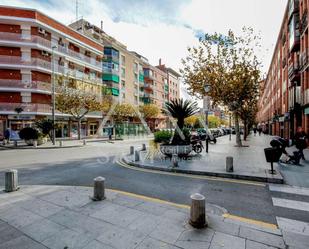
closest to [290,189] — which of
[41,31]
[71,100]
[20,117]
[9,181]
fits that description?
[9,181]

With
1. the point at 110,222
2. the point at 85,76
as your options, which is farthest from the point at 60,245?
the point at 85,76

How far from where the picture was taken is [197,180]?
21.0ft

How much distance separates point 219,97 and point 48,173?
13.8 m

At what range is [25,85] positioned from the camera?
2481 centimetres

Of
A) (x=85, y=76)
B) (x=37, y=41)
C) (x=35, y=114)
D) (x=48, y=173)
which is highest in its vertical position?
(x=37, y=41)

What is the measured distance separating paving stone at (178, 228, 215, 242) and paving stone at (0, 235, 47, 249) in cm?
218

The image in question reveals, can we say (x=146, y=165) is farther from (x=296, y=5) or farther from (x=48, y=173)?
(x=296, y=5)

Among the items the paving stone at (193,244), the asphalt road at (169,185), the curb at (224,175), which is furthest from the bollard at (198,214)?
the curb at (224,175)

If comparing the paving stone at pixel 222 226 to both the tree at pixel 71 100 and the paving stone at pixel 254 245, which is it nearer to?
the paving stone at pixel 254 245

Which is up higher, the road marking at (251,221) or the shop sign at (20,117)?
the shop sign at (20,117)

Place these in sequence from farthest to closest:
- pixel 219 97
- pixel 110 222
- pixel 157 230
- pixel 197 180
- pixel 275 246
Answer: pixel 219 97, pixel 197 180, pixel 110 222, pixel 157 230, pixel 275 246

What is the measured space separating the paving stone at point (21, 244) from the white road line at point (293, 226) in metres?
4.07

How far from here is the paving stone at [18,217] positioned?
3.60m

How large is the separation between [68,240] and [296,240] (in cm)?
361
